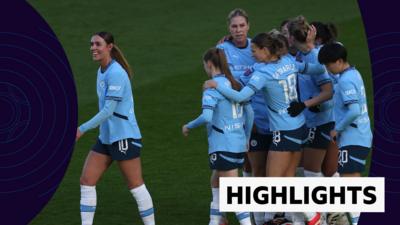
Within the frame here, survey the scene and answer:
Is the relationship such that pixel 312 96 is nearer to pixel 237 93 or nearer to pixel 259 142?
pixel 259 142

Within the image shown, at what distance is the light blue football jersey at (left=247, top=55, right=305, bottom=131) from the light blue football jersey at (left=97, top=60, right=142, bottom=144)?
55.8 inches

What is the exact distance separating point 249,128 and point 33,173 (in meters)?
3.08

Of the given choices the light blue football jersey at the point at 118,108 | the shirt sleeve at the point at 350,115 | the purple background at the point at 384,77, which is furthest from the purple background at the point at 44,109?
the light blue football jersey at the point at 118,108

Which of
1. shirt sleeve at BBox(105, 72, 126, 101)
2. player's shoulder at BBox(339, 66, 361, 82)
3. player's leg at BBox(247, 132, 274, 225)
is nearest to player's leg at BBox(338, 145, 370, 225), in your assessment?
player's shoulder at BBox(339, 66, 361, 82)

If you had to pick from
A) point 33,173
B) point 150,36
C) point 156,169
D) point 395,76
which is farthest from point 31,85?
point 150,36

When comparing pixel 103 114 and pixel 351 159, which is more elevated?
pixel 103 114

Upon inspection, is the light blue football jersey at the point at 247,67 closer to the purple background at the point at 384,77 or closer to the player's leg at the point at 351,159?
the player's leg at the point at 351,159

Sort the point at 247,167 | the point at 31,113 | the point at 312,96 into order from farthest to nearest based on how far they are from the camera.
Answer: the point at 31,113 → the point at 247,167 → the point at 312,96

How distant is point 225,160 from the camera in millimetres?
12680

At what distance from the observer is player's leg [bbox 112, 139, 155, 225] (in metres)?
12.9

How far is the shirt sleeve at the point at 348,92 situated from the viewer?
481 inches

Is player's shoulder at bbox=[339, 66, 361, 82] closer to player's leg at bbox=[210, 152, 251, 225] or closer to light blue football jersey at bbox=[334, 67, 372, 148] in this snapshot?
light blue football jersey at bbox=[334, 67, 372, 148]

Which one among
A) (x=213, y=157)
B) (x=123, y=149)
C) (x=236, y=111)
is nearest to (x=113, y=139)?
(x=123, y=149)

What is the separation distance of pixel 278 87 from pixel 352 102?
0.88 meters
